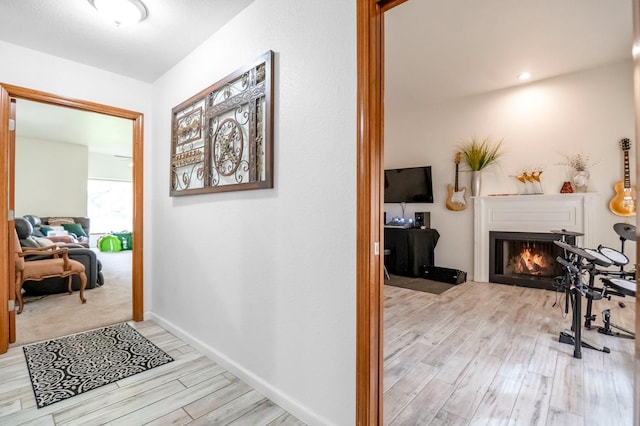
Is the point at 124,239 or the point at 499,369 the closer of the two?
the point at 499,369

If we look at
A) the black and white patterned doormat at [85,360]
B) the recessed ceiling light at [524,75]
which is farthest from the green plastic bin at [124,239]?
the recessed ceiling light at [524,75]

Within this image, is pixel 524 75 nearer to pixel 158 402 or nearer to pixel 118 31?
pixel 118 31

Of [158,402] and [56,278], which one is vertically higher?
[56,278]

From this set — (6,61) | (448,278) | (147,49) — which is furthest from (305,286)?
(448,278)

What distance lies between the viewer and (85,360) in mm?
2217

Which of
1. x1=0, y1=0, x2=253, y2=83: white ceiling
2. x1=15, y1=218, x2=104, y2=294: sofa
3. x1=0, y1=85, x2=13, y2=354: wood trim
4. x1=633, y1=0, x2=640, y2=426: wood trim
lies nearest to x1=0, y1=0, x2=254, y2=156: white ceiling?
x1=0, y1=0, x2=253, y2=83: white ceiling

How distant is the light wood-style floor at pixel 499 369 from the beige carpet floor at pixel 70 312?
2822mm

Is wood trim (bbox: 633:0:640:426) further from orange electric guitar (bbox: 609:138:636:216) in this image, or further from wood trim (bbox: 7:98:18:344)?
orange electric guitar (bbox: 609:138:636:216)

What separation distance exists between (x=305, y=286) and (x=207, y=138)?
1.41 meters

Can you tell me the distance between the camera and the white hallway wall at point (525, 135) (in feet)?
11.9

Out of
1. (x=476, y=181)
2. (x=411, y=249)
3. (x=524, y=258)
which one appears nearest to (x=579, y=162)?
(x=476, y=181)

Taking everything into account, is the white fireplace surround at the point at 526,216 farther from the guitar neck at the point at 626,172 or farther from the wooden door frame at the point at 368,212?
the wooden door frame at the point at 368,212

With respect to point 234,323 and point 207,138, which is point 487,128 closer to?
point 207,138

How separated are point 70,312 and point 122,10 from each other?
10.3 ft
